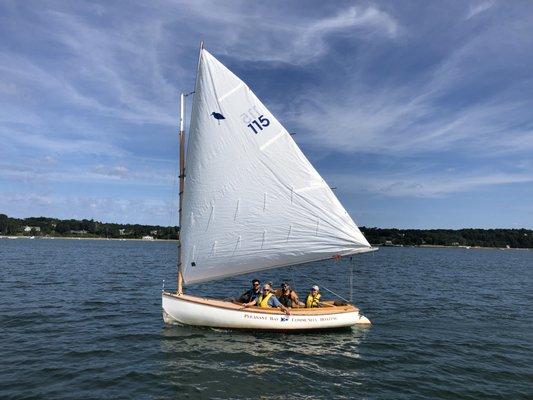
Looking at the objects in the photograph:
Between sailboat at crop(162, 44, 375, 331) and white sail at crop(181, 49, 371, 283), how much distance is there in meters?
0.04

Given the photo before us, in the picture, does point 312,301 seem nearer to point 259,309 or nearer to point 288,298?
point 288,298

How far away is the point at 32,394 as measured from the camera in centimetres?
1173

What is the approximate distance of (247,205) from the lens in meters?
18.2

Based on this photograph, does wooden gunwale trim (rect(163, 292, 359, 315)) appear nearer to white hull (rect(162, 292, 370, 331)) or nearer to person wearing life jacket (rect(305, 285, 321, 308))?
white hull (rect(162, 292, 370, 331))

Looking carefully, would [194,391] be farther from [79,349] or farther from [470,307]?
Result: [470,307]

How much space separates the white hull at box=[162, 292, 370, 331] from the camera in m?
17.9

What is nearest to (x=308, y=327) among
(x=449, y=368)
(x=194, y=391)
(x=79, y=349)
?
(x=449, y=368)

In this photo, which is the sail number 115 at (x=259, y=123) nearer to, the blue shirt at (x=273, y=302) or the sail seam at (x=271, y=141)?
the sail seam at (x=271, y=141)

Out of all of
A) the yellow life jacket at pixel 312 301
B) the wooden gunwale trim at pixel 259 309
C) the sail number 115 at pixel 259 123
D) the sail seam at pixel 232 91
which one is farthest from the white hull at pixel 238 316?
the sail seam at pixel 232 91

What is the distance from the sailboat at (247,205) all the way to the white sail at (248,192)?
0.14 ft

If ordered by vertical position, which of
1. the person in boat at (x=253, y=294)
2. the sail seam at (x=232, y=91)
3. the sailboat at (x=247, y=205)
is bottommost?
the person in boat at (x=253, y=294)

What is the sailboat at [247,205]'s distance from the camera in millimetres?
17828

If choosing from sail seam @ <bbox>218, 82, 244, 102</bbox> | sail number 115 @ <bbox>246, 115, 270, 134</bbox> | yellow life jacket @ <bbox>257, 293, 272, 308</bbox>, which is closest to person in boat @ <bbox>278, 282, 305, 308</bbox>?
yellow life jacket @ <bbox>257, 293, 272, 308</bbox>

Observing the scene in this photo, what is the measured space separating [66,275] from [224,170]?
29067mm
